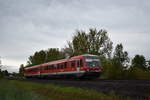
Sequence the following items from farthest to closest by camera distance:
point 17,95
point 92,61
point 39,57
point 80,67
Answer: point 39,57, point 92,61, point 80,67, point 17,95

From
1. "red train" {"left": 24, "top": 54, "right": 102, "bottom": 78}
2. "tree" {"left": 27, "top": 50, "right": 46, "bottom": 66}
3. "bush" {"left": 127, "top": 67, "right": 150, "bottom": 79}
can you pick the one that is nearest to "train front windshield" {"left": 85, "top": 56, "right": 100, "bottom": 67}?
"red train" {"left": 24, "top": 54, "right": 102, "bottom": 78}

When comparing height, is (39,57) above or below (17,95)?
above

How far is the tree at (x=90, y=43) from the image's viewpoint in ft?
136

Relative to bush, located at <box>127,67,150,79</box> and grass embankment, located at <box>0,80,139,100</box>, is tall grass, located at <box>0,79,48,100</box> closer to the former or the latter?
grass embankment, located at <box>0,80,139,100</box>

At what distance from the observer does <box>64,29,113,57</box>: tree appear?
41375 mm

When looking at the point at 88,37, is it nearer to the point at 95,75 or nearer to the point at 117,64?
the point at 117,64

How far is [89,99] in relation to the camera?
31.1ft

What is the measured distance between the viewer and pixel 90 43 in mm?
42875

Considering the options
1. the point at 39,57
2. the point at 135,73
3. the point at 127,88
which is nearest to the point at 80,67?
the point at 135,73

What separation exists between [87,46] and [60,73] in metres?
15.7

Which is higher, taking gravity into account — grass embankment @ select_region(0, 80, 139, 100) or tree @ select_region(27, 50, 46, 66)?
tree @ select_region(27, 50, 46, 66)

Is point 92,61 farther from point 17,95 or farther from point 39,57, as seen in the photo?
point 39,57

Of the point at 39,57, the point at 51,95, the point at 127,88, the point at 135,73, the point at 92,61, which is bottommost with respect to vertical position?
the point at 51,95

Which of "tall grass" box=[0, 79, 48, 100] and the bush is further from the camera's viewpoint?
the bush
